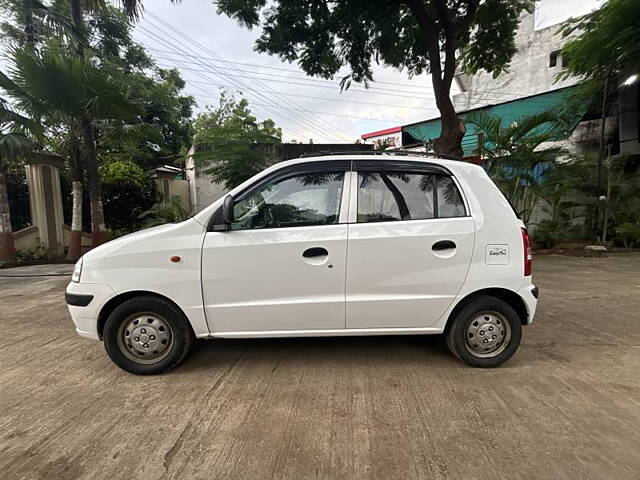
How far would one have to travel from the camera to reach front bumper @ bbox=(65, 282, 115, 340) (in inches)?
131

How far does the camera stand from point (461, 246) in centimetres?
337

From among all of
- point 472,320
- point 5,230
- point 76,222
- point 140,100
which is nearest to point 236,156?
point 140,100

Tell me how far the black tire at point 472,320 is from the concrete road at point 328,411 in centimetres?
10

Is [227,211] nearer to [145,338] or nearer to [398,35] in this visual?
[145,338]

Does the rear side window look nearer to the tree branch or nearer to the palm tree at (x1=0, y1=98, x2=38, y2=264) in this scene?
the tree branch

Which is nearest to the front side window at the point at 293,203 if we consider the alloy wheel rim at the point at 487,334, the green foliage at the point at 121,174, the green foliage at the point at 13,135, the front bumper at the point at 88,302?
the front bumper at the point at 88,302

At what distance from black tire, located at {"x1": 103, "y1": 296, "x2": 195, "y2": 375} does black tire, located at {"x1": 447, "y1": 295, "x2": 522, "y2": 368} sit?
7.69ft

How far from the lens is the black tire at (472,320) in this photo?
3449 mm

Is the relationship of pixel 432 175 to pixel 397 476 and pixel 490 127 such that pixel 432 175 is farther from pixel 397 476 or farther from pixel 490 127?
pixel 490 127

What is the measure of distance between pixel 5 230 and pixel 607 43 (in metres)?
15.1

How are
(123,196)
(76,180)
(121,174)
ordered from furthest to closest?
(123,196) → (121,174) → (76,180)

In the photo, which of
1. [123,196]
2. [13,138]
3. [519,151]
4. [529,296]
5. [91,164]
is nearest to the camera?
[529,296]

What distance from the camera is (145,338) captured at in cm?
342

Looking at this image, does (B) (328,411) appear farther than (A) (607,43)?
No
